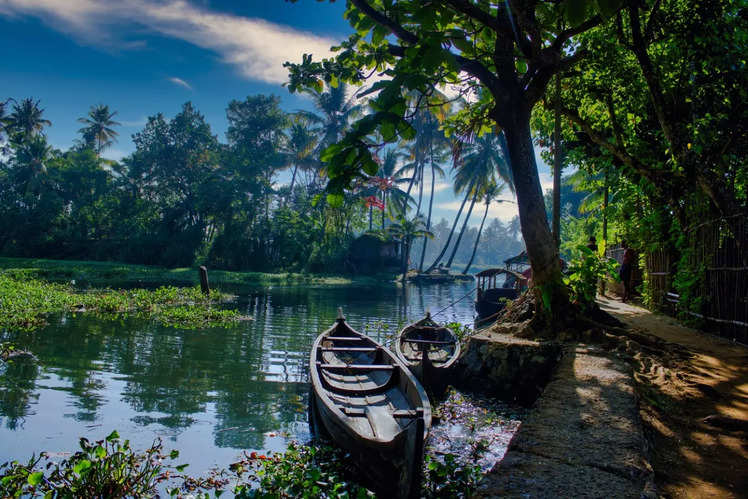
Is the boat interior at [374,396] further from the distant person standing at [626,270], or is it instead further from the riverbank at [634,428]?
the distant person standing at [626,270]

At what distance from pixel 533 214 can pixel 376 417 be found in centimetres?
436

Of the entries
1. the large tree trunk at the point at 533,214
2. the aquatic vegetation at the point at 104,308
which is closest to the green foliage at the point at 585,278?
the large tree trunk at the point at 533,214

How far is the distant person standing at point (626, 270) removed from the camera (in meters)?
13.5

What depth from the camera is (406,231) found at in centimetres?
4250

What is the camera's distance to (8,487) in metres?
3.51

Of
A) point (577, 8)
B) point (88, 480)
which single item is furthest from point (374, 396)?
point (577, 8)

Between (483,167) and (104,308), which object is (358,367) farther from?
(483,167)

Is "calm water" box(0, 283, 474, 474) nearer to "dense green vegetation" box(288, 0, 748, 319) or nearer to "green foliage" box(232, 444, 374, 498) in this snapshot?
"green foliage" box(232, 444, 374, 498)

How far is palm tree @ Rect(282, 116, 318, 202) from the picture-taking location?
4214 centimetres

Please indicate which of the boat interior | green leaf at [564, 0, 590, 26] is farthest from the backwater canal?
green leaf at [564, 0, 590, 26]

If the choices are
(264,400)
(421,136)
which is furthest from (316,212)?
(264,400)

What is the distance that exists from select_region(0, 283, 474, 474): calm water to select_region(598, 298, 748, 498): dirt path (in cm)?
423

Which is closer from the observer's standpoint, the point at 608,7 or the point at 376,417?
the point at 608,7

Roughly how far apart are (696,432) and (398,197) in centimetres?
3992
